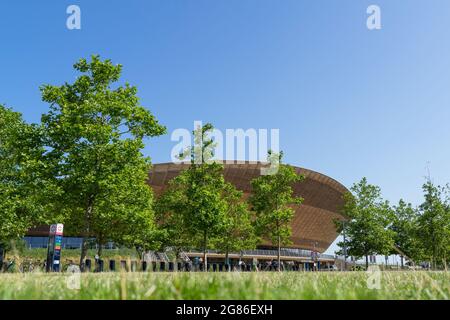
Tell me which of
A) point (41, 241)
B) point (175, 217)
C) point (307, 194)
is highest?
point (307, 194)

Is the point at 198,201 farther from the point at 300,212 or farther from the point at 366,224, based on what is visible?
the point at 300,212

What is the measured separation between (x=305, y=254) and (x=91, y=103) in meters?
73.9

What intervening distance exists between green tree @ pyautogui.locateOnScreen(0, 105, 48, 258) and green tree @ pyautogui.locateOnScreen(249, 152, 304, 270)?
61.1 feet

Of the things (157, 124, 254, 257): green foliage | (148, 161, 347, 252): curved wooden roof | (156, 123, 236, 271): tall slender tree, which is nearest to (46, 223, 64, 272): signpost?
(157, 124, 254, 257): green foliage

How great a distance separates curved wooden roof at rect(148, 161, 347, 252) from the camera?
74438mm

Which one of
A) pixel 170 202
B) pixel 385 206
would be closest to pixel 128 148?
pixel 170 202

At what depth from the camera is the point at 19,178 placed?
87.1 ft

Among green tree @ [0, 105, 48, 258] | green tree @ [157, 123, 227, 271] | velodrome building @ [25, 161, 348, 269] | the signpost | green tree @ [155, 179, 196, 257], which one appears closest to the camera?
the signpost

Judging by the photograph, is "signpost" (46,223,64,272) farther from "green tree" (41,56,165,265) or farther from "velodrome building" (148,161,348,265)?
"velodrome building" (148,161,348,265)

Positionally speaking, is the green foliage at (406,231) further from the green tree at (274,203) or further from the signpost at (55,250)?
the signpost at (55,250)

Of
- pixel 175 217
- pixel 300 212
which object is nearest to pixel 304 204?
pixel 300 212

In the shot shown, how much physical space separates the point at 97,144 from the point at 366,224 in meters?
32.2

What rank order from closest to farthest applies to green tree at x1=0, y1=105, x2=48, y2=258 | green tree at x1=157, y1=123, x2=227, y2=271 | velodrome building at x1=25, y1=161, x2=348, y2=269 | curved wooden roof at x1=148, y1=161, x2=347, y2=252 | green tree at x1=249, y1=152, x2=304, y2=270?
green tree at x1=0, y1=105, x2=48, y2=258 < green tree at x1=157, y1=123, x2=227, y2=271 < green tree at x1=249, y1=152, x2=304, y2=270 < velodrome building at x1=25, y1=161, x2=348, y2=269 < curved wooden roof at x1=148, y1=161, x2=347, y2=252
